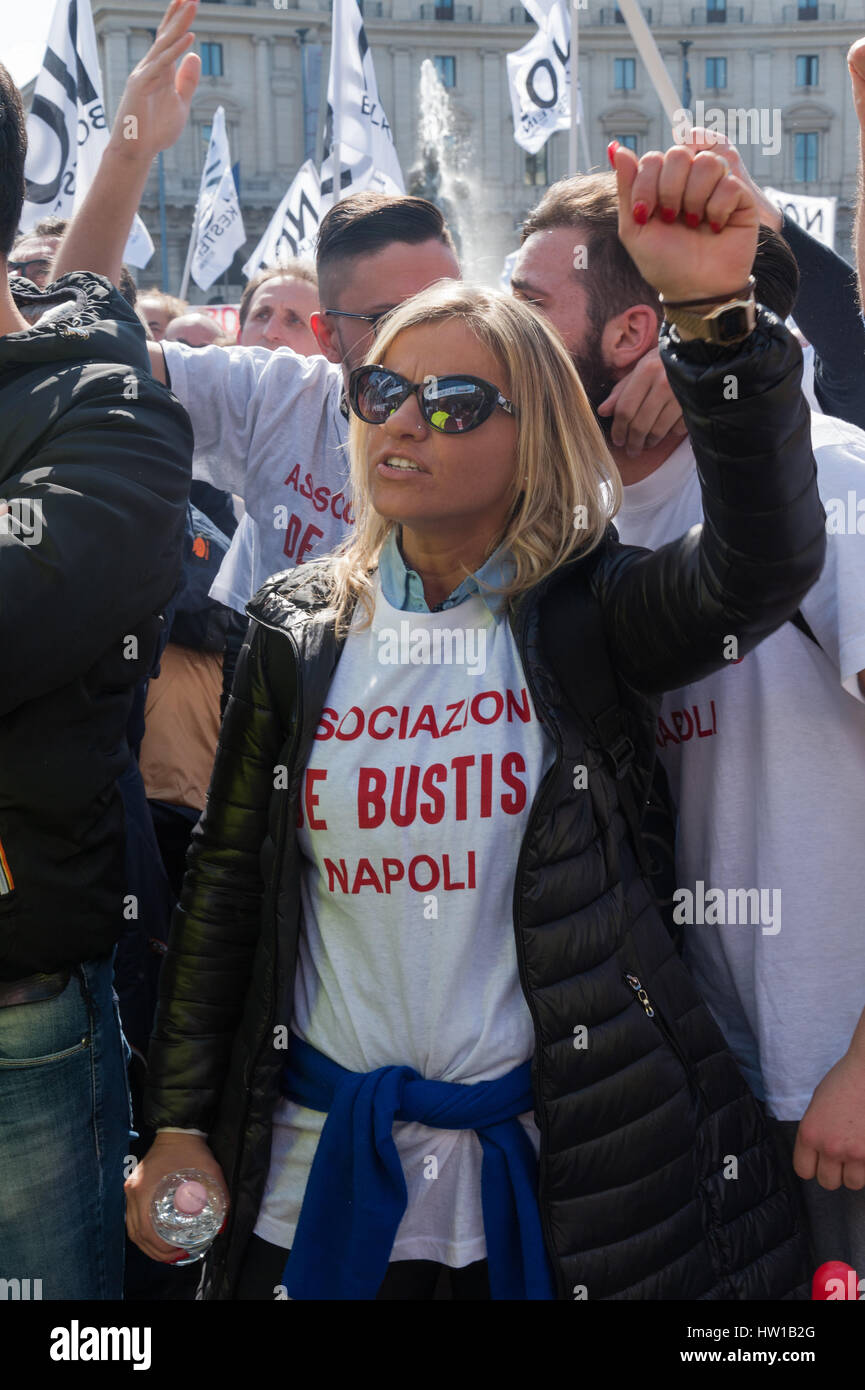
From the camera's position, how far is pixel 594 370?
231cm

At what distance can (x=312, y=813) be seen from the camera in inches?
69.7

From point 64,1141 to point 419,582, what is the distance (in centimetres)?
87

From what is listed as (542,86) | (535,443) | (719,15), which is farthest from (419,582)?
(719,15)

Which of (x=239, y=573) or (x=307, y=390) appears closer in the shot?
(x=307, y=390)

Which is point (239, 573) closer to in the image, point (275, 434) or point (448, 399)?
point (275, 434)

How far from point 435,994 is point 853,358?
7.12ft

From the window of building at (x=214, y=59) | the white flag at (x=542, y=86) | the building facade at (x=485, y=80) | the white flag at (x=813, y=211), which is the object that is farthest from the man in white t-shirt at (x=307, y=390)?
the window of building at (x=214, y=59)

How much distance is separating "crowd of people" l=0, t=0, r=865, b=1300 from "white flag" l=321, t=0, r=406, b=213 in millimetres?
6404

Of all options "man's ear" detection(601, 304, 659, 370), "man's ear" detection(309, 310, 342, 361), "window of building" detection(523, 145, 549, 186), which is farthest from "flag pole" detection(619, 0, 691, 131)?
"window of building" detection(523, 145, 549, 186)

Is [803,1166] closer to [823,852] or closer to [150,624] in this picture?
[823,852]

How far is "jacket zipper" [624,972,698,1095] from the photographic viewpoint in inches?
67.9

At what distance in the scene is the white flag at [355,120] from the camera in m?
7.96

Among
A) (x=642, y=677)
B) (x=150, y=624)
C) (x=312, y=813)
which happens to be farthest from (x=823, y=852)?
(x=150, y=624)

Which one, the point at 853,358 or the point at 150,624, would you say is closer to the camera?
the point at 150,624
